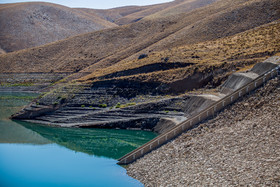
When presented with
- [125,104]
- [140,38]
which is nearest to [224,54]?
[125,104]

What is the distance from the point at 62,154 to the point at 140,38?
75.6 m

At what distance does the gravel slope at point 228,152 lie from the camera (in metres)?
23.3

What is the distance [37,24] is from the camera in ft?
566

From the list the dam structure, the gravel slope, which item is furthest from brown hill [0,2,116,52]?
the gravel slope

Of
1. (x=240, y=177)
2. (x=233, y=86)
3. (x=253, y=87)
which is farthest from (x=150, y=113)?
(x=240, y=177)

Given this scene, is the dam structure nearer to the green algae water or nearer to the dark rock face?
the green algae water

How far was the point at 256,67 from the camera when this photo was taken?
4341 centimetres

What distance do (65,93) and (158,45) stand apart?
36.1m

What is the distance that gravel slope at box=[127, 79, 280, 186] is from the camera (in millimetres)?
23312

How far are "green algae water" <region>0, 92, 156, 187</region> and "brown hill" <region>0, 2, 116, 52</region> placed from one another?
10219 cm

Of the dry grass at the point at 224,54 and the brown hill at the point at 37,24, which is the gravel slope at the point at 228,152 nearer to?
the dry grass at the point at 224,54

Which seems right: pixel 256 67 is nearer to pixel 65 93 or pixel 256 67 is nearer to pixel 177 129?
pixel 177 129

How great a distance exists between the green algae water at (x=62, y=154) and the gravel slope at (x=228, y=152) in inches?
117

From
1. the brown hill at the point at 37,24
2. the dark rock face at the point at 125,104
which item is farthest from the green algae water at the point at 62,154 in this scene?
the brown hill at the point at 37,24
